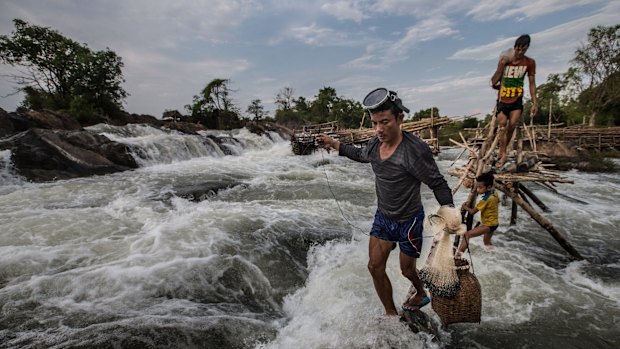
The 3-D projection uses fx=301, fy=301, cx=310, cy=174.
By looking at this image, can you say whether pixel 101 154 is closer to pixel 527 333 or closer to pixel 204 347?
pixel 204 347

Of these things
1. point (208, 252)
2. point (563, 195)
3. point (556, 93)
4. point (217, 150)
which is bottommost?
point (563, 195)

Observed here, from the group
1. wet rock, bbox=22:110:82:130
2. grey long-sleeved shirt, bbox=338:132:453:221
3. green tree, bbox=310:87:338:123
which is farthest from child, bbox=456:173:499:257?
green tree, bbox=310:87:338:123

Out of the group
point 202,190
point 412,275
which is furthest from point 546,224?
point 202,190

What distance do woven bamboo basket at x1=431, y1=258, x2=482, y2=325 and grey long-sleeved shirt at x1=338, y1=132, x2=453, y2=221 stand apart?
33.5 inches

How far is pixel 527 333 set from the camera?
3387 millimetres

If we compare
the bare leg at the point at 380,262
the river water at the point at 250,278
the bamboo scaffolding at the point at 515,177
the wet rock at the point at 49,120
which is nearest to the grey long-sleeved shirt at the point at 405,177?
the bare leg at the point at 380,262

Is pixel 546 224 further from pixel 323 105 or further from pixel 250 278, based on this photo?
pixel 323 105

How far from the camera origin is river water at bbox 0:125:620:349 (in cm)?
315

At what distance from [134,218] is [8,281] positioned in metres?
2.64

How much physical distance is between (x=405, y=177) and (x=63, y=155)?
45.3ft

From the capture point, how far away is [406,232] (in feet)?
8.77

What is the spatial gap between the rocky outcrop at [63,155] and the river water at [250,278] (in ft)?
8.33

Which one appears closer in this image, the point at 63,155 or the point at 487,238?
the point at 487,238

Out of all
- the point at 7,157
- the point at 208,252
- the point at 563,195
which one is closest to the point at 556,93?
the point at 563,195
